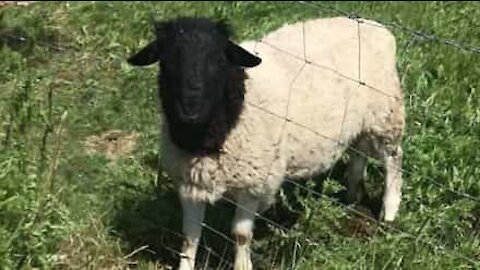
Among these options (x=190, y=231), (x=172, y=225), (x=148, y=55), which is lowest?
(x=172, y=225)

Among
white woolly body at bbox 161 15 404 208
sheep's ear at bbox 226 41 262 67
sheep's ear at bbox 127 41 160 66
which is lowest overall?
white woolly body at bbox 161 15 404 208

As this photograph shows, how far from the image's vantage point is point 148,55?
4711 millimetres

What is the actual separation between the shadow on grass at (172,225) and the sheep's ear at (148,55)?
0.80 m

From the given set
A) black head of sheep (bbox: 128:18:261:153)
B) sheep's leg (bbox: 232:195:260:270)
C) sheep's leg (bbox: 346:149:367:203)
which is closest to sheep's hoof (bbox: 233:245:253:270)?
sheep's leg (bbox: 232:195:260:270)

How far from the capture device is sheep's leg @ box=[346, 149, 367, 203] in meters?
5.66

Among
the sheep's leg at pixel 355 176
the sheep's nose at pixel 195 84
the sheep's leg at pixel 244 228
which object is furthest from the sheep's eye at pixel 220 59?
the sheep's leg at pixel 355 176

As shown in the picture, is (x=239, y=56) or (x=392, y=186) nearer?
(x=239, y=56)

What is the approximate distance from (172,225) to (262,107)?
34.1 inches

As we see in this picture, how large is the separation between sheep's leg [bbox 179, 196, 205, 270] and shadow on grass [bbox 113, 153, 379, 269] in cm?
10

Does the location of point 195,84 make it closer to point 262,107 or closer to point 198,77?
point 198,77

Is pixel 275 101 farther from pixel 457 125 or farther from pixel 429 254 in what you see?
pixel 457 125

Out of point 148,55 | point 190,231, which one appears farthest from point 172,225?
point 148,55

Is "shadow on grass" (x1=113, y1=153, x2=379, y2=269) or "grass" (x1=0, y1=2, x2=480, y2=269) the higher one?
"grass" (x1=0, y1=2, x2=480, y2=269)

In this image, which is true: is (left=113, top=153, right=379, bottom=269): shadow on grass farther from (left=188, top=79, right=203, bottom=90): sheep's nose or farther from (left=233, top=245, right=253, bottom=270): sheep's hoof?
(left=188, top=79, right=203, bottom=90): sheep's nose
